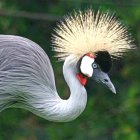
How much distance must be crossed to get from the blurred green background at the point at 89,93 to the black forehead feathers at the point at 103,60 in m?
2.87

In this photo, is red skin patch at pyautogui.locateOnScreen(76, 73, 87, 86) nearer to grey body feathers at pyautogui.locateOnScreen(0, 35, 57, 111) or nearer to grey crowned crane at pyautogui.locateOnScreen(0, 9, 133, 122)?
grey crowned crane at pyautogui.locateOnScreen(0, 9, 133, 122)

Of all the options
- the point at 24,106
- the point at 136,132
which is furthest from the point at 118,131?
the point at 24,106

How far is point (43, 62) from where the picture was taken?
449cm

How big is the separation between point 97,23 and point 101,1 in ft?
10.5

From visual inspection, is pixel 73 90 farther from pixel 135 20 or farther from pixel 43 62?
pixel 135 20

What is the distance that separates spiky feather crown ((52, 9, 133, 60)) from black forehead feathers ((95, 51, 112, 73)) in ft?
0.09

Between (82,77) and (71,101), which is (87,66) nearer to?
(82,77)

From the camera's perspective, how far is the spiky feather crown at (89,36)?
446cm

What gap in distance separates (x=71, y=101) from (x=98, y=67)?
8.9 inches

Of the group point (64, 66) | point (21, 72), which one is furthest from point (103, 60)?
point (21, 72)

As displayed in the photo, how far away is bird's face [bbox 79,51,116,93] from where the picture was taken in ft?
14.6

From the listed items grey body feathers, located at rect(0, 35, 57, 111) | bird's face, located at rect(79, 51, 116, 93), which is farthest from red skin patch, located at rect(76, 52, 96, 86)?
grey body feathers, located at rect(0, 35, 57, 111)

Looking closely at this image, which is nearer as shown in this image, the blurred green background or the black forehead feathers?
the black forehead feathers

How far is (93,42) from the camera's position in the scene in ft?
14.6
